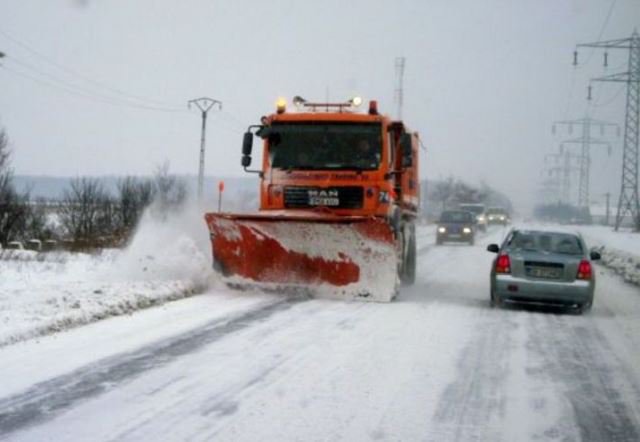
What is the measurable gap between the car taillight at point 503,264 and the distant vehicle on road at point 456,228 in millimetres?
26379

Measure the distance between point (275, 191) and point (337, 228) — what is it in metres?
1.76

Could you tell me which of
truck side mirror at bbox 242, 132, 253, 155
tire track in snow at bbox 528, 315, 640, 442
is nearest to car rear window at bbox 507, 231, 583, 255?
tire track in snow at bbox 528, 315, 640, 442

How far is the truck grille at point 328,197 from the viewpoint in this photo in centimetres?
1424

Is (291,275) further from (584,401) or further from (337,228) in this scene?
(584,401)

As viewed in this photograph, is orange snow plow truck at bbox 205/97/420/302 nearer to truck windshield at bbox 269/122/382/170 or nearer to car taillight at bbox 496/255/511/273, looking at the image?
truck windshield at bbox 269/122/382/170

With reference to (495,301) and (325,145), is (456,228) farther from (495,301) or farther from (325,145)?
(495,301)

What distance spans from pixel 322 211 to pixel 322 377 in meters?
6.84

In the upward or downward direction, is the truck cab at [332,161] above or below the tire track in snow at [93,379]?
above

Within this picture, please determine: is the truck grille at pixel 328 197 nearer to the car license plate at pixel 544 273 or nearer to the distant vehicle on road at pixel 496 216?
the car license plate at pixel 544 273

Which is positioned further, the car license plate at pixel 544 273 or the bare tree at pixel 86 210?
the bare tree at pixel 86 210

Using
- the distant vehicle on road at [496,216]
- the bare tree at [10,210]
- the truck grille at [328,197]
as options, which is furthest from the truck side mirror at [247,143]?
the distant vehicle on road at [496,216]

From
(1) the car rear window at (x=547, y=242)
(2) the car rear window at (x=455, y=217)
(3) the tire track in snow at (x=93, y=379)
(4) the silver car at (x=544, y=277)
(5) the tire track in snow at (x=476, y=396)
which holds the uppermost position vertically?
(2) the car rear window at (x=455, y=217)

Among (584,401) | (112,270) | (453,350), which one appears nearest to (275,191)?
(112,270)

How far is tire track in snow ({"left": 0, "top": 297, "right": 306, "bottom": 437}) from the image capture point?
6.27 metres
